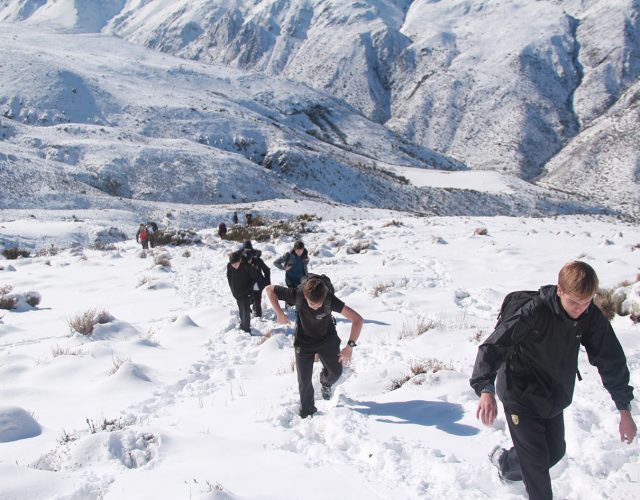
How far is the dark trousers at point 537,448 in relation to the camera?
3004mm

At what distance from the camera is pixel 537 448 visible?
9.87ft

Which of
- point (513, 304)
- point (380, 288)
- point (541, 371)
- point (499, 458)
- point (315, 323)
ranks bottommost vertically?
point (380, 288)

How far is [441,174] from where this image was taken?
7294 cm

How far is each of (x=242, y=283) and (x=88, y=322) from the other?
263cm

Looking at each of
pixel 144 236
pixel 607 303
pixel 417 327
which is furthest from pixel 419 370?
pixel 144 236

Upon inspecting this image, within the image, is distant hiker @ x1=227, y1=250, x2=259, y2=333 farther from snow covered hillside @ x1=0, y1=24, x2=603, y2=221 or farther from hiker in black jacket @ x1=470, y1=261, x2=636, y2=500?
snow covered hillside @ x1=0, y1=24, x2=603, y2=221

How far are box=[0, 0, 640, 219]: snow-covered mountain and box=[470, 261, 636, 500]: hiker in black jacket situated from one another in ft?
167

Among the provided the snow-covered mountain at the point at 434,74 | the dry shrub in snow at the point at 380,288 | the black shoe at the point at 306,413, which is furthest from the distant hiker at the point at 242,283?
the snow-covered mountain at the point at 434,74

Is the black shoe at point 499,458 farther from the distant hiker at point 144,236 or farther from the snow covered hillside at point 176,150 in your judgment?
the snow covered hillside at point 176,150

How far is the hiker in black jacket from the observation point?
2.94 meters

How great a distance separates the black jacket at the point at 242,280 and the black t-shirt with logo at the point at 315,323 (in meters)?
3.70

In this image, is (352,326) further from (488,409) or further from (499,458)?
(488,409)

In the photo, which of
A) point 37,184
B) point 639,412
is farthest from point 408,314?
point 37,184

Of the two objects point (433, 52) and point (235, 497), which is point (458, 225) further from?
point (433, 52)
